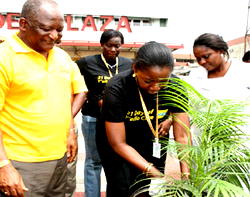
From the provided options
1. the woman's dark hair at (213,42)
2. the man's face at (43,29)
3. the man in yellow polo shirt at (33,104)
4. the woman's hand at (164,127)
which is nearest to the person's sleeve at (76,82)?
the man in yellow polo shirt at (33,104)

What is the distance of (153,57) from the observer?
1411 mm

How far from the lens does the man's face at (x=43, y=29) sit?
150 centimetres

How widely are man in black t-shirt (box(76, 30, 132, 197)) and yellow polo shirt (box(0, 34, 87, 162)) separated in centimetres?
87

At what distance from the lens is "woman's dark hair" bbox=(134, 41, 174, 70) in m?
→ 1.41

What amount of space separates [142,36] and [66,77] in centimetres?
1468

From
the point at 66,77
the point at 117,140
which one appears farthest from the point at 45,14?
the point at 117,140

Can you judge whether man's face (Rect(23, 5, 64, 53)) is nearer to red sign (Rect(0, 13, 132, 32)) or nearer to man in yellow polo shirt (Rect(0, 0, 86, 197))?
man in yellow polo shirt (Rect(0, 0, 86, 197))

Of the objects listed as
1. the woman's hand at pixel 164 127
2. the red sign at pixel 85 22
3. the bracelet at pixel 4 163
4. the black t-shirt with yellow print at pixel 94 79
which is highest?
the red sign at pixel 85 22

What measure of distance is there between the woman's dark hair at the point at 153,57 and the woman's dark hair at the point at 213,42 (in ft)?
2.31

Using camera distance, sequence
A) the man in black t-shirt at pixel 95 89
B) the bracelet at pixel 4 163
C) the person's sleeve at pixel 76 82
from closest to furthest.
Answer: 1. the bracelet at pixel 4 163
2. the person's sleeve at pixel 76 82
3. the man in black t-shirt at pixel 95 89

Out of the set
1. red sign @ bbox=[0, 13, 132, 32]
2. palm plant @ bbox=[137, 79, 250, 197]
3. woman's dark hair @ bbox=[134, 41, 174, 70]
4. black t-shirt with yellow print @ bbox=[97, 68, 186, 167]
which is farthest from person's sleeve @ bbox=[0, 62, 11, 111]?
red sign @ bbox=[0, 13, 132, 32]

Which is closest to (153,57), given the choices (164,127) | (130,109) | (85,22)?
(130,109)

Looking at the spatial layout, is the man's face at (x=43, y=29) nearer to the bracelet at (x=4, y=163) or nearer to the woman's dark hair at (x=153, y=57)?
the woman's dark hair at (x=153, y=57)

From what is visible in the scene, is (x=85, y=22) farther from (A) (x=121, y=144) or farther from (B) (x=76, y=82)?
(A) (x=121, y=144)
